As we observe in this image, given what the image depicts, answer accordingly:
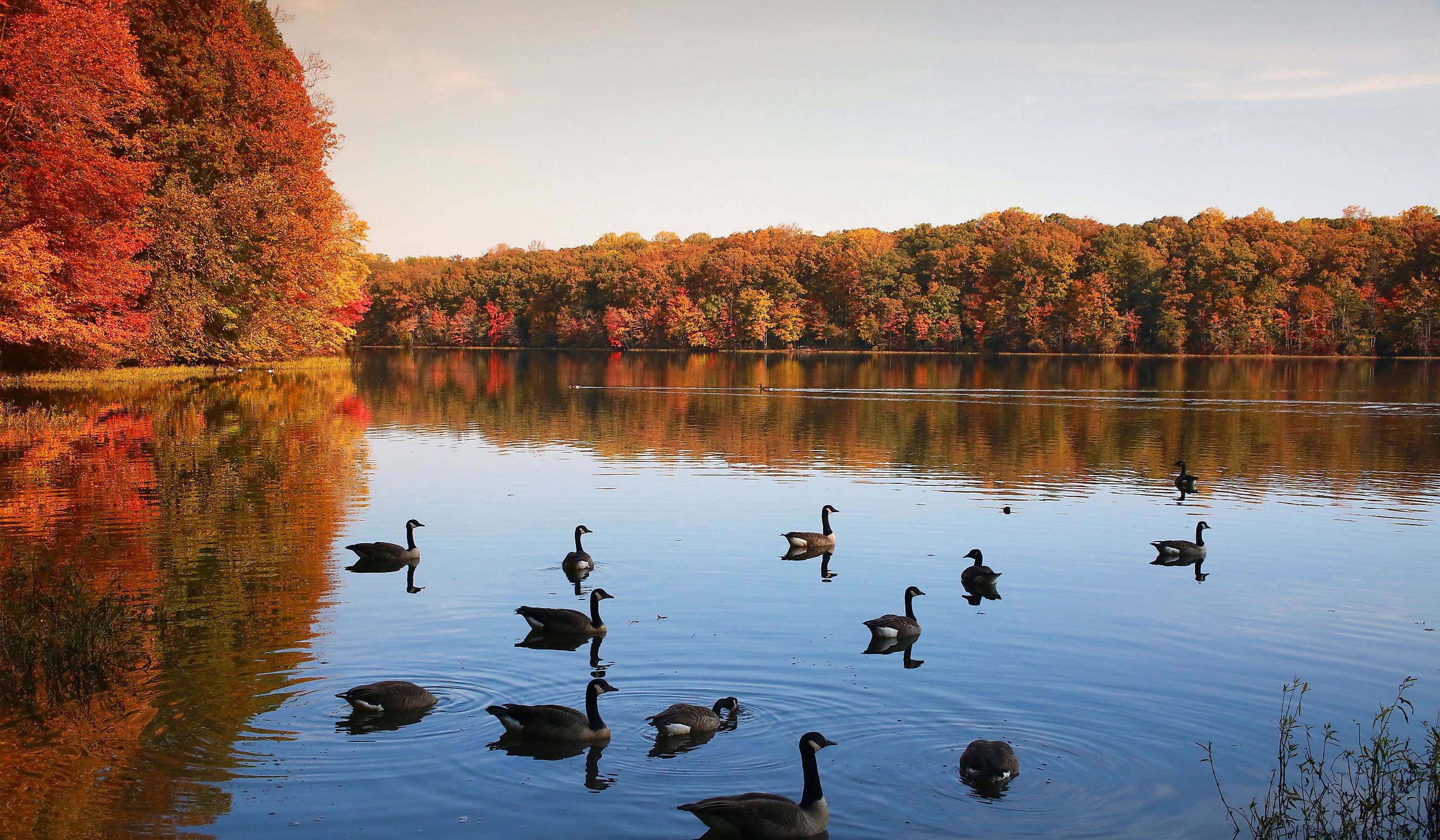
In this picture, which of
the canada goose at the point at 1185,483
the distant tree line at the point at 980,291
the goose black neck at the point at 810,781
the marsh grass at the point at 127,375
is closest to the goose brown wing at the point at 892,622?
the goose black neck at the point at 810,781

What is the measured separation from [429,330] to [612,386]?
3996 inches

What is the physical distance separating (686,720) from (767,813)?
6.00ft

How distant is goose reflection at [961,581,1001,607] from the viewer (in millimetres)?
15102

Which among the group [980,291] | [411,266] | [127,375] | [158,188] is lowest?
[127,375]

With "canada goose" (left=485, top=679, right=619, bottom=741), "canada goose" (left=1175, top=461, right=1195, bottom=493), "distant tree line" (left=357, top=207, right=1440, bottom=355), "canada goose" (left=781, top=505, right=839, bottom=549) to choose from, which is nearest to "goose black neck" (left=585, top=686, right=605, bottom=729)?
"canada goose" (left=485, top=679, right=619, bottom=741)

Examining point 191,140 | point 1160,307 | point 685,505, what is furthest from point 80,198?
point 1160,307

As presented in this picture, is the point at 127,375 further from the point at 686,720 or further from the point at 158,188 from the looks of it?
the point at 686,720

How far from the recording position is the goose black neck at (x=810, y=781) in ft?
25.9

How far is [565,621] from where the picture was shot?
12422mm

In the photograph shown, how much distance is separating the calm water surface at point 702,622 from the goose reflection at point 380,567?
26cm

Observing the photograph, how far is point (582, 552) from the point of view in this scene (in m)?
16.2

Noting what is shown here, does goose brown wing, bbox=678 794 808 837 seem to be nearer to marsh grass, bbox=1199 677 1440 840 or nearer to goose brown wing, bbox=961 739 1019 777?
goose brown wing, bbox=961 739 1019 777

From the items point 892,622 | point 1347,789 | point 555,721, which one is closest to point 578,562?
point 892,622

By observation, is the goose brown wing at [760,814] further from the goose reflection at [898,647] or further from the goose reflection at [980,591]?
the goose reflection at [980,591]
